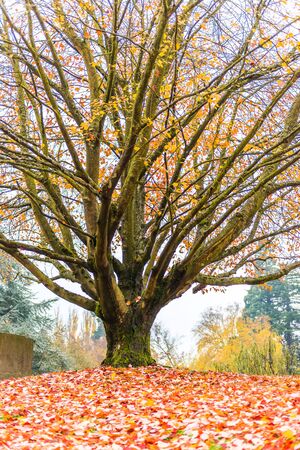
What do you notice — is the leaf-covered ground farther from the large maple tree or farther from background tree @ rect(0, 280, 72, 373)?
background tree @ rect(0, 280, 72, 373)

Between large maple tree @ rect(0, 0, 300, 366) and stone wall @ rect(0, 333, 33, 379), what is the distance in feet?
5.17

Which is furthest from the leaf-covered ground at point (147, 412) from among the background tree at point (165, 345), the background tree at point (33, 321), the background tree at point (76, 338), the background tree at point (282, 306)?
the background tree at point (282, 306)

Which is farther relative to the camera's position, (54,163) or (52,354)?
(52,354)

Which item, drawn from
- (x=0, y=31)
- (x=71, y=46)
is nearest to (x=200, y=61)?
(x=71, y=46)

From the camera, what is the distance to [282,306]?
25.9m

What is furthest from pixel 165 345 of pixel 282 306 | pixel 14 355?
pixel 282 306

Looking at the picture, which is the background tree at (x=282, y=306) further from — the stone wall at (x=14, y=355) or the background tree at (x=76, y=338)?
the stone wall at (x=14, y=355)

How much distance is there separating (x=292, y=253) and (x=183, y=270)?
12.2ft

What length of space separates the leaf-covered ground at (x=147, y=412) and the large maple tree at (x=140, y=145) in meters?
1.44

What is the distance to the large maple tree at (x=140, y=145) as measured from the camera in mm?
6750

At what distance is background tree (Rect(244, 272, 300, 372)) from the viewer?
2486 centimetres

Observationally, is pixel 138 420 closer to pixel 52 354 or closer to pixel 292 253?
pixel 292 253

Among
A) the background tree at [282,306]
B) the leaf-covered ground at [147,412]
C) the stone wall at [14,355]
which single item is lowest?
the leaf-covered ground at [147,412]

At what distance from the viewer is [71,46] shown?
915 cm
